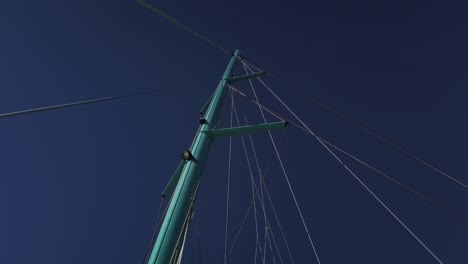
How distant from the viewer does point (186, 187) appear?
4.96 meters

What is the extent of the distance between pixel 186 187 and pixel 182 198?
0.62 ft

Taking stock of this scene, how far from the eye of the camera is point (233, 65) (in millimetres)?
8383

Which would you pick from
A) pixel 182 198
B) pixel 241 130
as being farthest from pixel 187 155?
pixel 241 130

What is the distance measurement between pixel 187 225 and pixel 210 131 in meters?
1.61

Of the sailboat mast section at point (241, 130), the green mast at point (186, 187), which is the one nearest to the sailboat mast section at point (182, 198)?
the green mast at point (186, 187)

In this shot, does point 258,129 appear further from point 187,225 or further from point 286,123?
point 187,225

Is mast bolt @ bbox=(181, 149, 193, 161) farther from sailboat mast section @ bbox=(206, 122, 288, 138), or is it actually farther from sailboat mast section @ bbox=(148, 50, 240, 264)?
sailboat mast section @ bbox=(206, 122, 288, 138)

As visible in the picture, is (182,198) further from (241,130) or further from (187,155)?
(241,130)

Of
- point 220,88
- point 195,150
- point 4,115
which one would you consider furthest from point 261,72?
point 4,115

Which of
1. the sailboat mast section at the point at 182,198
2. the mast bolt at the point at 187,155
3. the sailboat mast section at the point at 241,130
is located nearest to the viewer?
the sailboat mast section at the point at 182,198

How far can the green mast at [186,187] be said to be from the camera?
14.0 feet

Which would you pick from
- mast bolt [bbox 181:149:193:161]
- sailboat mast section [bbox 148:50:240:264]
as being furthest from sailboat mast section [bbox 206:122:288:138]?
mast bolt [bbox 181:149:193:161]

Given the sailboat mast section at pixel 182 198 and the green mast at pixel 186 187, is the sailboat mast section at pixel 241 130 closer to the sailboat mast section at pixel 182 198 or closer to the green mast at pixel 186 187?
the green mast at pixel 186 187

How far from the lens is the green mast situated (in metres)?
4.28
